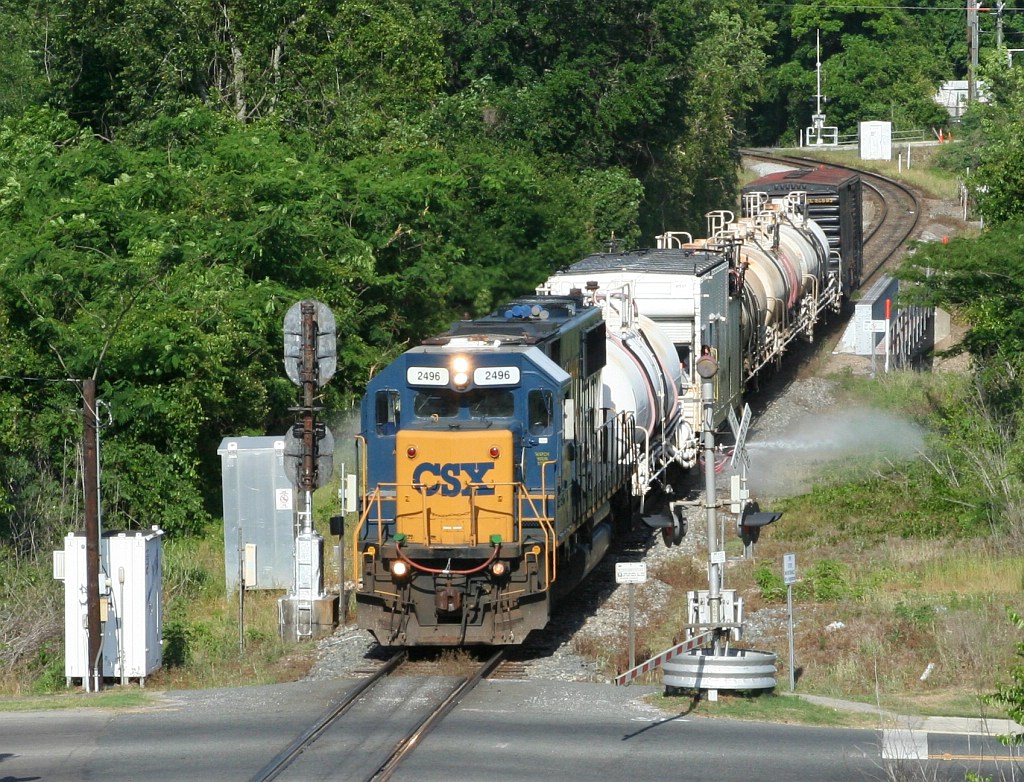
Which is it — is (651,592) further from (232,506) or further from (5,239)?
(5,239)

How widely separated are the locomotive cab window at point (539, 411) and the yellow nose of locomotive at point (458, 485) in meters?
0.47

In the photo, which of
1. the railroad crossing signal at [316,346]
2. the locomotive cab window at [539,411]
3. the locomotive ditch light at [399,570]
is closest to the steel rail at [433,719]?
the locomotive ditch light at [399,570]

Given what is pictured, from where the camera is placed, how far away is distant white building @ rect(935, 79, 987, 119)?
321 feet

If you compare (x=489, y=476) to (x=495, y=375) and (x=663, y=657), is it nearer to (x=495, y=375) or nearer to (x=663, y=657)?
(x=495, y=375)

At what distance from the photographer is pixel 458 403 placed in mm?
18984

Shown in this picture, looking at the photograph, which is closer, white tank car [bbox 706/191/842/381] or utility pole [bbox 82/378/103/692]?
utility pole [bbox 82/378/103/692]

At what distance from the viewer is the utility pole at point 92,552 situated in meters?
18.7

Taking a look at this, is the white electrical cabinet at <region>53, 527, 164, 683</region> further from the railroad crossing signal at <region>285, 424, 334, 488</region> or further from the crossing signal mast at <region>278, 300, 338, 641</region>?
the railroad crossing signal at <region>285, 424, 334, 488</region>

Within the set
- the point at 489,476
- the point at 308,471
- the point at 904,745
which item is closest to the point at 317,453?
the point at 308,471

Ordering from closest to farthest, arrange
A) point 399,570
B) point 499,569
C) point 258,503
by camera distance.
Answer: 1. point 499,569
2. point 399,570
3. point 258,503

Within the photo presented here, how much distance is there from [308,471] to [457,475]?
11.6 ft

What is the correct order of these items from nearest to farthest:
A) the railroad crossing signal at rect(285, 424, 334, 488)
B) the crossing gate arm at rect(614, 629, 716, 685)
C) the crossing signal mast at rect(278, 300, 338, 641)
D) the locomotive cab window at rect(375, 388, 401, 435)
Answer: the crossing gate arm at rect(614, 629, 716, 685)
the locomotive cab window at rect(375, 388, 401, 435)
the crossing signal mast at rect(278, 300, 338, 641)
the railroad crossing signal at rect(285, 424, 334, 488)

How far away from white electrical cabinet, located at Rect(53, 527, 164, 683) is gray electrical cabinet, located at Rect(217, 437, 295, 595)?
526 cm

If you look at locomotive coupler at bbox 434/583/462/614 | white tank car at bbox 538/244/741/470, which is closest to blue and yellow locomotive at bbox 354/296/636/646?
locomotive coupler at bbox 434/583/462/614
